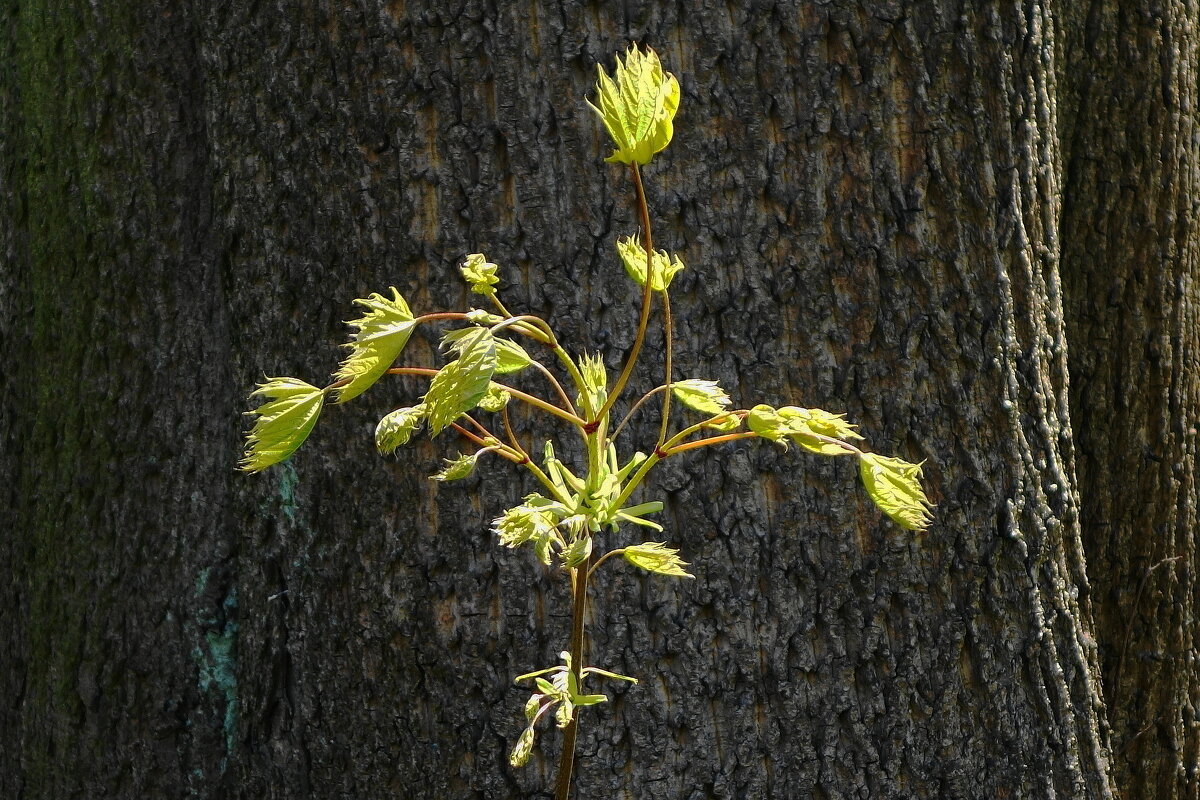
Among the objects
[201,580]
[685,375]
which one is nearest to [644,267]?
[685,375]

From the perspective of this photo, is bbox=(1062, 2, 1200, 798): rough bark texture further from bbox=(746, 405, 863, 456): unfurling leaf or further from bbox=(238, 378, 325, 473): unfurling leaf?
bbox=(238, 378, 325, 473): unfurling leaf

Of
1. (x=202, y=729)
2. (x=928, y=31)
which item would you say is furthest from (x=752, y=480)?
(x=202, y=729)

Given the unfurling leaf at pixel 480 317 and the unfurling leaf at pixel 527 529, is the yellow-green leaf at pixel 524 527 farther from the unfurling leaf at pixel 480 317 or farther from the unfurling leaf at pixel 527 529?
the unfurling leaf at pixel 480 317

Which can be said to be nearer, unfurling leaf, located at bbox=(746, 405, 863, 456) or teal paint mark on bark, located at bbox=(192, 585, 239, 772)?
unfurling leaf, located at bbox=(746, 405, 863, 456)

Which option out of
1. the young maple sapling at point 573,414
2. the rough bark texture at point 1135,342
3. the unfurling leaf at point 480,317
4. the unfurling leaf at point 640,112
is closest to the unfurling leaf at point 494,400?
the young maple sapling at point 573,414

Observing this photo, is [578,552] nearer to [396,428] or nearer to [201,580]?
[396,428]

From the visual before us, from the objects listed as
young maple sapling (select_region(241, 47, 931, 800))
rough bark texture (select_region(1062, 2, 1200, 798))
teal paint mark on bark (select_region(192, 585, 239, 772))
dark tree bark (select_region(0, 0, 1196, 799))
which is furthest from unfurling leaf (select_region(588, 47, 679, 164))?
rough bark texture (select_region(1062, 2, 1200, 798))
